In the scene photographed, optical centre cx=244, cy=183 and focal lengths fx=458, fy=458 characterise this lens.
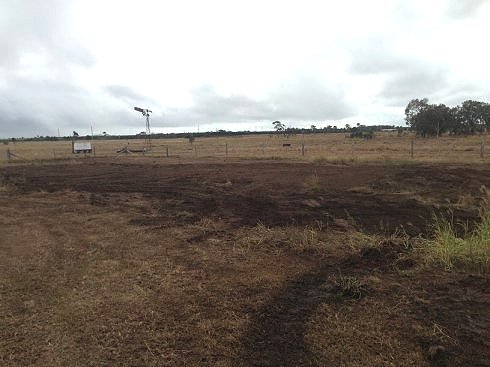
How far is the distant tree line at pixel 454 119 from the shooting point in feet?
257

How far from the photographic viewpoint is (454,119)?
7981 cm

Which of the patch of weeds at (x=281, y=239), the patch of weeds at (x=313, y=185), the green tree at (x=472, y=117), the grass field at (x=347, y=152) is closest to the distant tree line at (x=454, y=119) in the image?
the green tree at (x=472, y=117)

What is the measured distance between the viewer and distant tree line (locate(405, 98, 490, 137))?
78375 millimetres

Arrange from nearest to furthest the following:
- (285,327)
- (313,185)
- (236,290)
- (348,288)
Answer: (285,327) < (348,288) < (236,290) < (313,185)

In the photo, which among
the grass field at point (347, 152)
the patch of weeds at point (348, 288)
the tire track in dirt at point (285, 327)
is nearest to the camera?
the tire track in dirt at point (285, 327)

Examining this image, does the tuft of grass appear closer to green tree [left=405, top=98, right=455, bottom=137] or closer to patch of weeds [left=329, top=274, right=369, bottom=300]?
patch of weeds [left=329, top=274, right=369, bottom=300]

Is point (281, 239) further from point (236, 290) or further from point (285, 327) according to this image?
point (285, 327)

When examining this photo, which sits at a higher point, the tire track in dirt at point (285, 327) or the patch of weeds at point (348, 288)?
the patch of weeds at point (348, 288)

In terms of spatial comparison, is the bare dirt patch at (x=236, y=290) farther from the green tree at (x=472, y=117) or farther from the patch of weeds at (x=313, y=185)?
the green tree at (x=472, y=117)

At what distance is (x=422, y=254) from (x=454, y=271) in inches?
27.6

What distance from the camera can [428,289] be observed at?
566 cm

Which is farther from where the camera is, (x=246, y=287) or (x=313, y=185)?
(x=313, y=185)

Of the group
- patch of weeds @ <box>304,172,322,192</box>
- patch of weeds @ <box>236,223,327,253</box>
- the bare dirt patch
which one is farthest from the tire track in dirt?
patch of weeds @ <box>304,172,322,192</box>

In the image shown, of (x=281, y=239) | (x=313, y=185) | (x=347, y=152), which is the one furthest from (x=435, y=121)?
(x=281, y=239)
